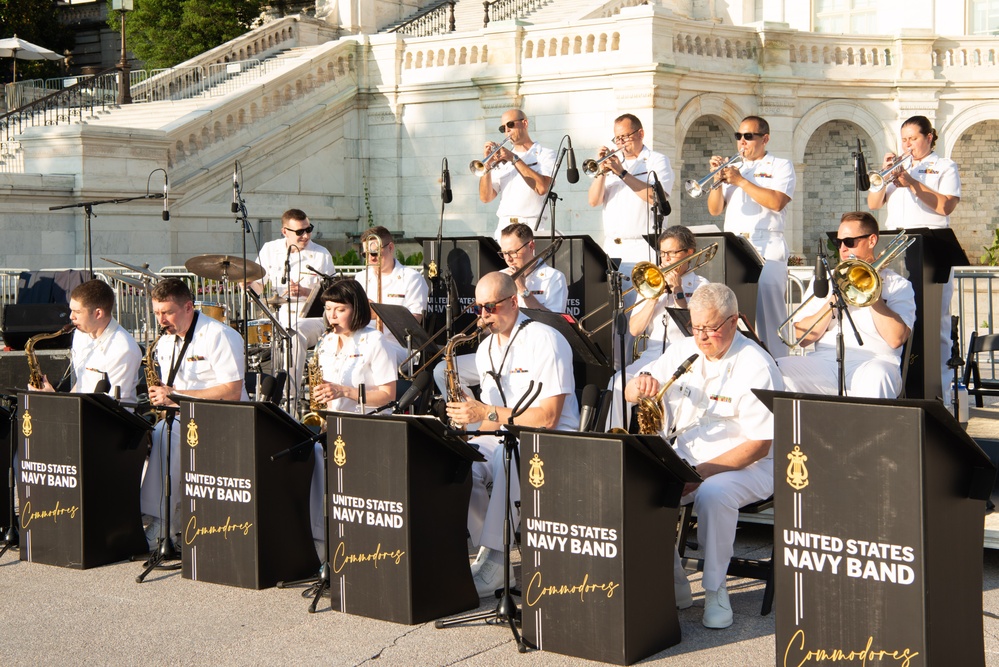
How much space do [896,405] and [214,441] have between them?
3965 millimetres

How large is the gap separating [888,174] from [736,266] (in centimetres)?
163

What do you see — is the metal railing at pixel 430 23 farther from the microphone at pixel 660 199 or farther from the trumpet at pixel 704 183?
the microphone at pixel 660 199

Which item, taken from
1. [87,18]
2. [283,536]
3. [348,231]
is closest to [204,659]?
[283,536]

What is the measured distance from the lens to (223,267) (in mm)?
10672

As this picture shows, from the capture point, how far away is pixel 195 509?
24.8ft

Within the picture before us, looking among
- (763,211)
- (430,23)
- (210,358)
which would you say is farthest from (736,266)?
(430,23)

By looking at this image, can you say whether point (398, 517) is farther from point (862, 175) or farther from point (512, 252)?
point (862, 175)

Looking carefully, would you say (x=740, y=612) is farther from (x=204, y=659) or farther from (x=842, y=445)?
(x=204, y=659)

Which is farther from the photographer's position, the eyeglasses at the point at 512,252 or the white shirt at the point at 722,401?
the eyeglasses at the point at 512,252

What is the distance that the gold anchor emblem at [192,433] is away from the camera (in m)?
7.53

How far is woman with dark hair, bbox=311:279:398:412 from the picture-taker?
8227 mm

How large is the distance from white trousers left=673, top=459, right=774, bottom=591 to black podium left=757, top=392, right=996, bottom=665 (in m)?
0.99

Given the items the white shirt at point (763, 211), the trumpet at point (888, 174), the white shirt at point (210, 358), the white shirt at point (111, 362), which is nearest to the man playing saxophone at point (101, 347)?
the white shirt at point (111, 362)

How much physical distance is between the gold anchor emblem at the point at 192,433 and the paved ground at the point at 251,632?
82 cm
